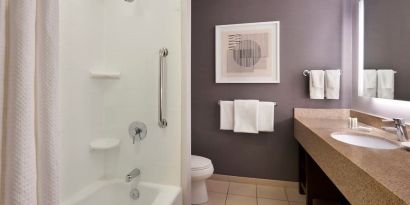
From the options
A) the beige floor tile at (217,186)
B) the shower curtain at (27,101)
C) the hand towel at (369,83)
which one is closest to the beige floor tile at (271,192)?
the beige floor tile at (217,186)

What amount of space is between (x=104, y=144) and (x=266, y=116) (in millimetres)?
1636

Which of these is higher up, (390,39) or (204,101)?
(390,39)

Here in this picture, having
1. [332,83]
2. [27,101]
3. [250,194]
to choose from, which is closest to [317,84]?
[332,83]

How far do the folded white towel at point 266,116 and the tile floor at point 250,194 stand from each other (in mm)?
664

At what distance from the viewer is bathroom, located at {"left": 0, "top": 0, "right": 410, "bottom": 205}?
625 mm

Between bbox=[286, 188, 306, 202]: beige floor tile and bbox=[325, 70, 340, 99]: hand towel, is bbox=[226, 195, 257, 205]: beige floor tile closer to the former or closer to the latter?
bbox=[286, 188, 306, 202]: beige floor tile

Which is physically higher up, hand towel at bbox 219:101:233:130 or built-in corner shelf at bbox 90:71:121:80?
built-in corner shelf at bbox 90:71:121:80

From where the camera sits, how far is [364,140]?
4.80 feet

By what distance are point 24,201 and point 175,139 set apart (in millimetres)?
1065

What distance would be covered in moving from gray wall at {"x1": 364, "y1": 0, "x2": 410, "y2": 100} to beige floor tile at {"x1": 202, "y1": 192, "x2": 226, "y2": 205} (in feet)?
5.60

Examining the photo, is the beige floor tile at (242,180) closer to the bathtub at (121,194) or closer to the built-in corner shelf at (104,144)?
the bathtub at (121,194)

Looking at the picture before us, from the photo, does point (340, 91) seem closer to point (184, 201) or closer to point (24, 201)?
point (184, 201)

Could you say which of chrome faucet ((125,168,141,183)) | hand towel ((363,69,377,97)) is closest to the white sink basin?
hand towel ((363,69,377,97))

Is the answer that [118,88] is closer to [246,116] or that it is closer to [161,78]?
[161,78]
